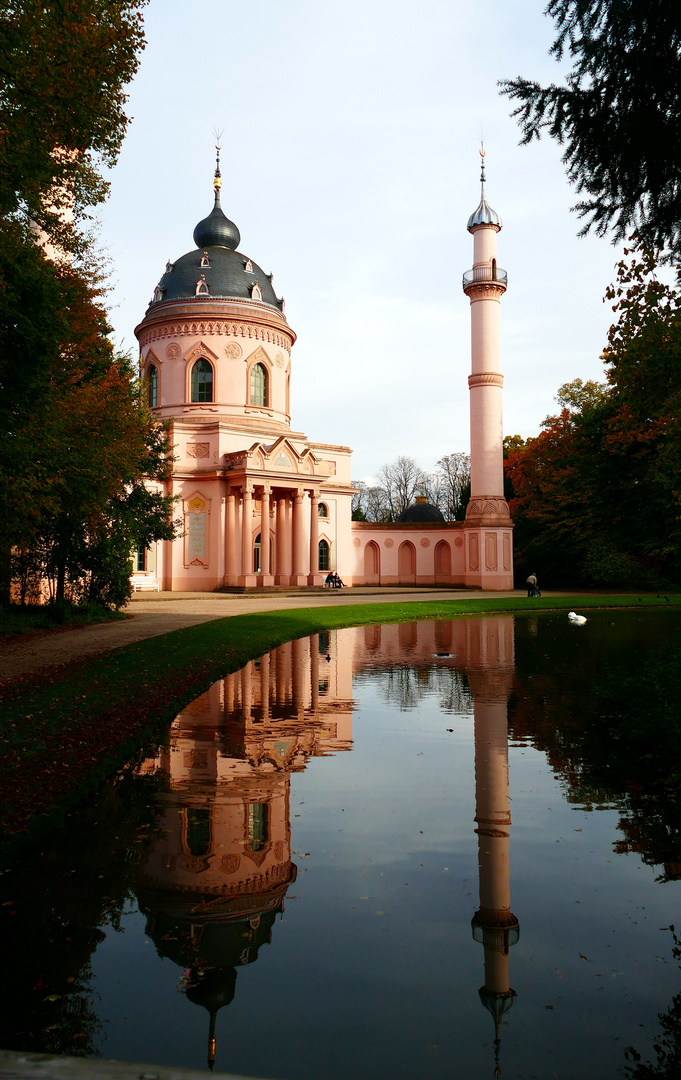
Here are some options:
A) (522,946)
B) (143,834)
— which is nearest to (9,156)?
(143,834)

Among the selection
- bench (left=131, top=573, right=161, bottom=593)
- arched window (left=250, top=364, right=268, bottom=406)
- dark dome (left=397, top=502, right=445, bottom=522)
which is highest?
arched window (left=250, top=364, right=268, bottom=406)

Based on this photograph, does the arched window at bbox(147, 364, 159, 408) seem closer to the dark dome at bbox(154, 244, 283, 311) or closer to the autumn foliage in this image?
the dark dome at bbox(154, 244, 283, 311)

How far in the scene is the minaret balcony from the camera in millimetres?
50906

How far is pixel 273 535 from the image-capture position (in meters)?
49.2

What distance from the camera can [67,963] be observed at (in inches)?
143

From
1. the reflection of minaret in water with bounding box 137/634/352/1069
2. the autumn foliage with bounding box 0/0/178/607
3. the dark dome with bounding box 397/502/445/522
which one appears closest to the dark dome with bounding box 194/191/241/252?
the dark dome with bounding box 397/502/445/522

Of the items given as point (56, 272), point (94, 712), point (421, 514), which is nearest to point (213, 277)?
point (421, 514)

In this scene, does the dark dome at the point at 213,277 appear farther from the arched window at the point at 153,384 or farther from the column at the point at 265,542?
the column at the point at 265,542

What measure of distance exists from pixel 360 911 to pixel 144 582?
4199 cm

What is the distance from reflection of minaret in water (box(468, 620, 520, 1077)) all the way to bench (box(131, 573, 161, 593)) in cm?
3558

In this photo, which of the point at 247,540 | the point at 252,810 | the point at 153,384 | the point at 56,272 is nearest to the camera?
the point at 252,810

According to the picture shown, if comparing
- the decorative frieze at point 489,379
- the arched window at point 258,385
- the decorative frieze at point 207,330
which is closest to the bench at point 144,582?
the arched window at point 258,385

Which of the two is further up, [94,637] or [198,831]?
[94,637]

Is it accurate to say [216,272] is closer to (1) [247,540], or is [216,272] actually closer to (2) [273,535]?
(2) [273,535]
